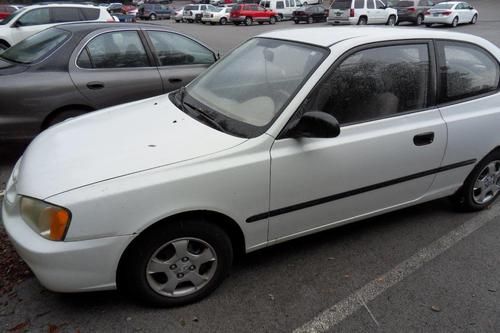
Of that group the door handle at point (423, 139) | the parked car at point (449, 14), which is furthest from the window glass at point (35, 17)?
the parked car at point (449, 14)

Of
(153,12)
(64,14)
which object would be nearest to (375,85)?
(64,14)

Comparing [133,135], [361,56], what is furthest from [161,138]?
[361,56]

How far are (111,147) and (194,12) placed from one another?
3751cm

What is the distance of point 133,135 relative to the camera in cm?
280

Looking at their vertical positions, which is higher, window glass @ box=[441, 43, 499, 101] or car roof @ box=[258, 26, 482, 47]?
car roof @ box=[258, 26, 482, 47]

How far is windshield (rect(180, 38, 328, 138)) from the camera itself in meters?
2.78

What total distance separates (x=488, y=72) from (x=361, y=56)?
1.42 m

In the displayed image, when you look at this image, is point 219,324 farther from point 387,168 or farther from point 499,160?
point 499,160

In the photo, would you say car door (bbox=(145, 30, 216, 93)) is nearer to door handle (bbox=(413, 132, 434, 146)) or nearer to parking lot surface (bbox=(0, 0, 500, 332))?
parking lot surface (bbox=(0, 0, 500, 332))

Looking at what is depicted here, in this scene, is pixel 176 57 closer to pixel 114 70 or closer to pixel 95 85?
pixel 114 70

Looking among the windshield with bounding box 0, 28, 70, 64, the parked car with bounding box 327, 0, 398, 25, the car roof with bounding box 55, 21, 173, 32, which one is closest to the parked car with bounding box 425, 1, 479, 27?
the parked car with bounding box 327, 0, 398, 25

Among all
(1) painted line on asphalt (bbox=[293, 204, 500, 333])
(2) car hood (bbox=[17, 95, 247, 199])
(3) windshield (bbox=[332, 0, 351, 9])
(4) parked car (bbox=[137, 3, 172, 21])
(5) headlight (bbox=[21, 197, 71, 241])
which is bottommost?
(4) parked car (bbox=[137, 3, 172, 21])

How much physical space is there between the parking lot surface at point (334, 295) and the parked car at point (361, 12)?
2584 cm

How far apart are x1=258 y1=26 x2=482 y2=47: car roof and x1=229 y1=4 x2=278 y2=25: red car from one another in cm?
3179
